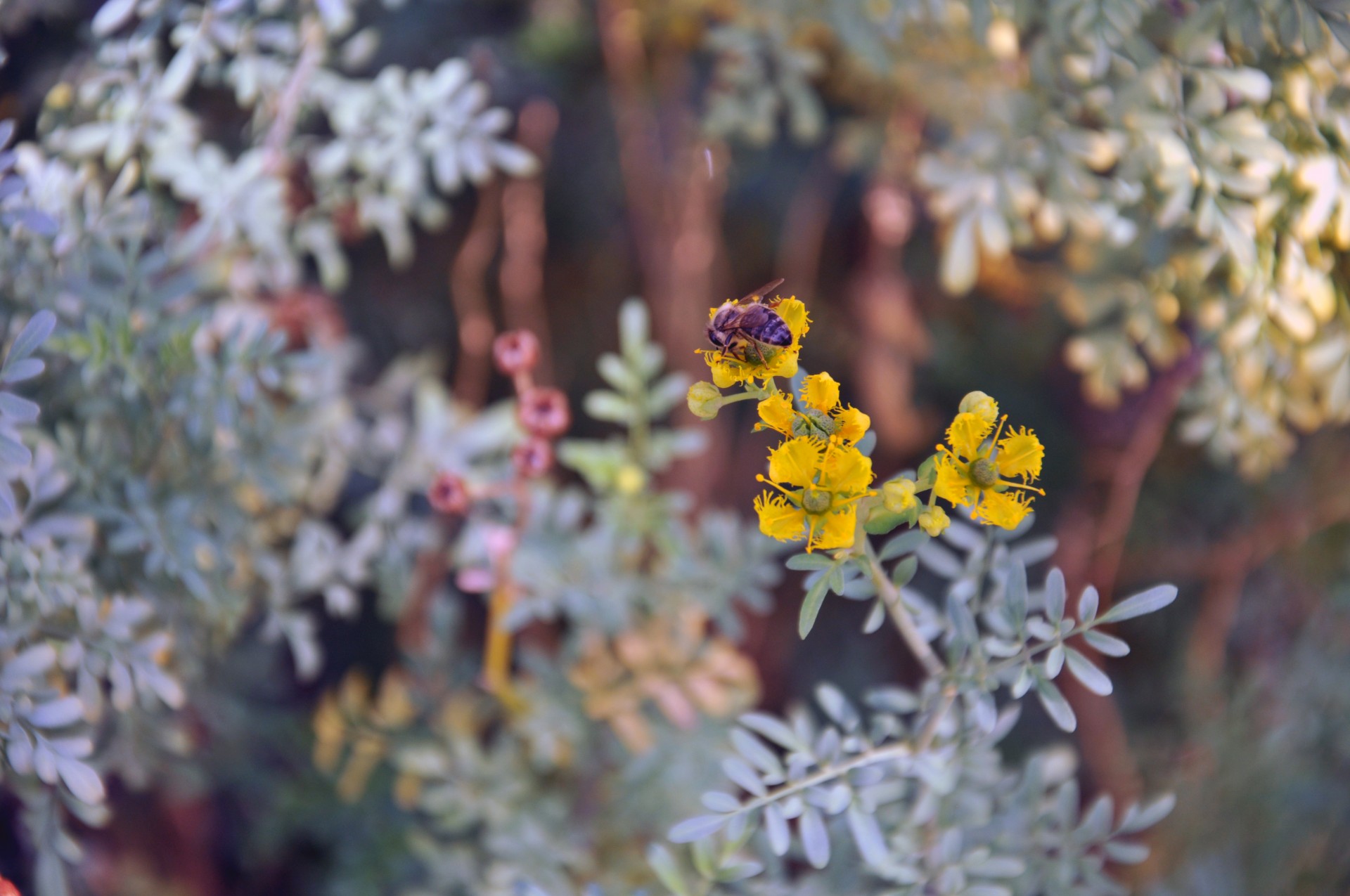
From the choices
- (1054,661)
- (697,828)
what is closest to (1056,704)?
(1054,661)

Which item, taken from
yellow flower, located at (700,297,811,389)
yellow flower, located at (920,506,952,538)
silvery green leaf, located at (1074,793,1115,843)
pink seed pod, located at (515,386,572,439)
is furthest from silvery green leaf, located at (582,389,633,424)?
silvery green leaf, located at (1074,793,1115,843)

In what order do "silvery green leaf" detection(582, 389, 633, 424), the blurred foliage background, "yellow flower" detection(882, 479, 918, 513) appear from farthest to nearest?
1. "silvery green leaf" detection(582, 389, 633, 424)
2. the blurred foliage background
3. "yellow flower" detection(882, 479, 918, 513)

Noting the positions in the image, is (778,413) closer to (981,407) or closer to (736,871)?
(981,407)

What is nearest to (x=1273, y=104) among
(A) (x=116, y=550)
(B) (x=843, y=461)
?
(B) (x=843, y=461)

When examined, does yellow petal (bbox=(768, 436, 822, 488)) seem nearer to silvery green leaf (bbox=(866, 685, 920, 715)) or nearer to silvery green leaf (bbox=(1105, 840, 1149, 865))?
silvery green leaf (bbox=(866, 685, 920, 715))

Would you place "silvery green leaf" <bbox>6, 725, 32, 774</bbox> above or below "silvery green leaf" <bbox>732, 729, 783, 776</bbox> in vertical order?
above

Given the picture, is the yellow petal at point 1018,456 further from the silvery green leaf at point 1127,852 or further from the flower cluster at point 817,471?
the silvery green leaf at point 1127,852

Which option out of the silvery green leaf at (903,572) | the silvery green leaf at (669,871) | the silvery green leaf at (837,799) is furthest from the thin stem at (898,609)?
the silvery green leaf at (669,871)

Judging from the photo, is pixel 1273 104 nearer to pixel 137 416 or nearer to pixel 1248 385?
pixel 1248 385
